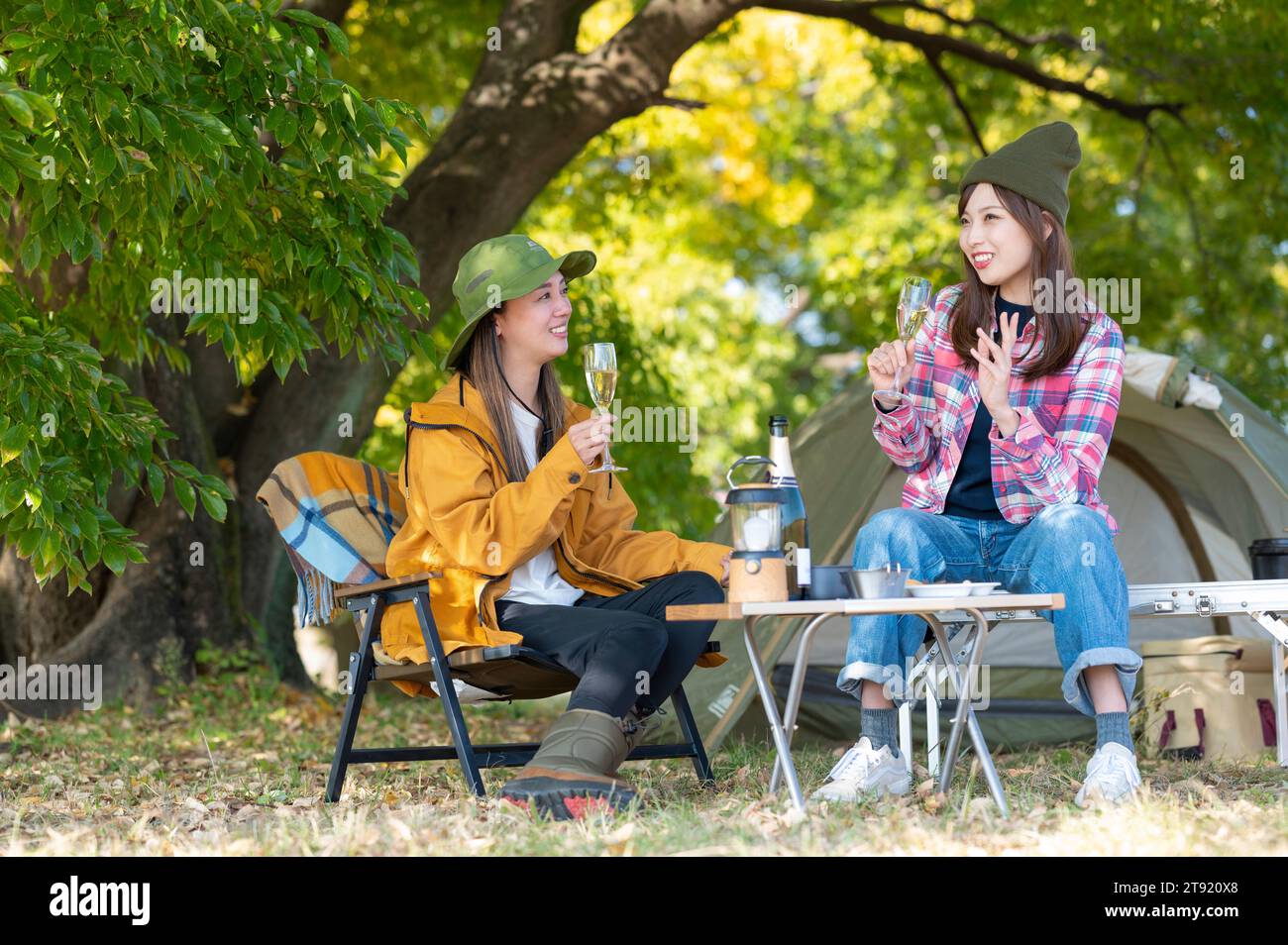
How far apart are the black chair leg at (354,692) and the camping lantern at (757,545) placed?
3.27 ft

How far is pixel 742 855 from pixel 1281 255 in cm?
1057

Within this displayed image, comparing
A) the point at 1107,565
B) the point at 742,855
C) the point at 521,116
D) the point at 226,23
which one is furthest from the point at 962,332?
the point at 521,116

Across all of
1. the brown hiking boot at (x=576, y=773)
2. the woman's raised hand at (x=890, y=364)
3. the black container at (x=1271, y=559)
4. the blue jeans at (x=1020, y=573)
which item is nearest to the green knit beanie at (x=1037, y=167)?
the woman's raised hand at (x=890, y=364)

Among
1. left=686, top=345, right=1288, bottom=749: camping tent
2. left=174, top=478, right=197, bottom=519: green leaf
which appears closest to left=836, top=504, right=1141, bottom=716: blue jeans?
left=686, top=345, right=1288, bottom=749: camping tent

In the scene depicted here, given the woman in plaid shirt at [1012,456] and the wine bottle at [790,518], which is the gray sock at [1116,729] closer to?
the woman in plaid shirt at [1012,456]

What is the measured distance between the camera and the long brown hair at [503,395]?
12.7ft

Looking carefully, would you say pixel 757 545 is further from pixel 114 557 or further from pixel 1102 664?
pixel 114 557

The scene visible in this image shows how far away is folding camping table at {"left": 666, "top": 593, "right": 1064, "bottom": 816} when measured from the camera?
9.81 feet

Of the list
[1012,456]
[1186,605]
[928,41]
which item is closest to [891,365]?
[1012,456]

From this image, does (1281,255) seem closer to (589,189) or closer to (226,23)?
(589,189)

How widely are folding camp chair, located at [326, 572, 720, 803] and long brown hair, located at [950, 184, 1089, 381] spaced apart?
3.61 feet

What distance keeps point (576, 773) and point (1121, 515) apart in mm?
4138
